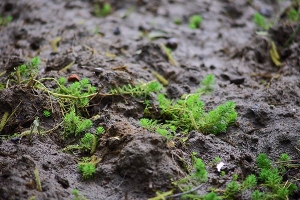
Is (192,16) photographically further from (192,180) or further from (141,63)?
(192,180)

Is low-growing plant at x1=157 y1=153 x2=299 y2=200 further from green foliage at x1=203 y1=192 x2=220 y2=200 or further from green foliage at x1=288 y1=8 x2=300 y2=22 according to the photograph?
green foliage at x1=288 y1=8 x2=300 y2=22

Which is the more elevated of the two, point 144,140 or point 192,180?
point 144,140

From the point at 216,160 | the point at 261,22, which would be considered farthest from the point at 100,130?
the point at 261,22

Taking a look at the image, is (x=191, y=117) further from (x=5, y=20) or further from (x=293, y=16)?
(x=5, y=20)

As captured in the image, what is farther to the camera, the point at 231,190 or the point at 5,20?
the point at 5,20

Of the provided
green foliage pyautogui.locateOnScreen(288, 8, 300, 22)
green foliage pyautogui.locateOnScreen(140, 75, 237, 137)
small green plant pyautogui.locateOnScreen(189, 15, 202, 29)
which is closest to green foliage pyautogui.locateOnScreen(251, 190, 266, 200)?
green foliage pyautogui.locateOnScreen(140, 75, 237, 137)

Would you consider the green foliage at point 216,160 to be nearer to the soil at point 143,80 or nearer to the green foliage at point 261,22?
the soil at point 143,80

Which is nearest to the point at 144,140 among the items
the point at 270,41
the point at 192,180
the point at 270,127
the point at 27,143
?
the point at 192,180
